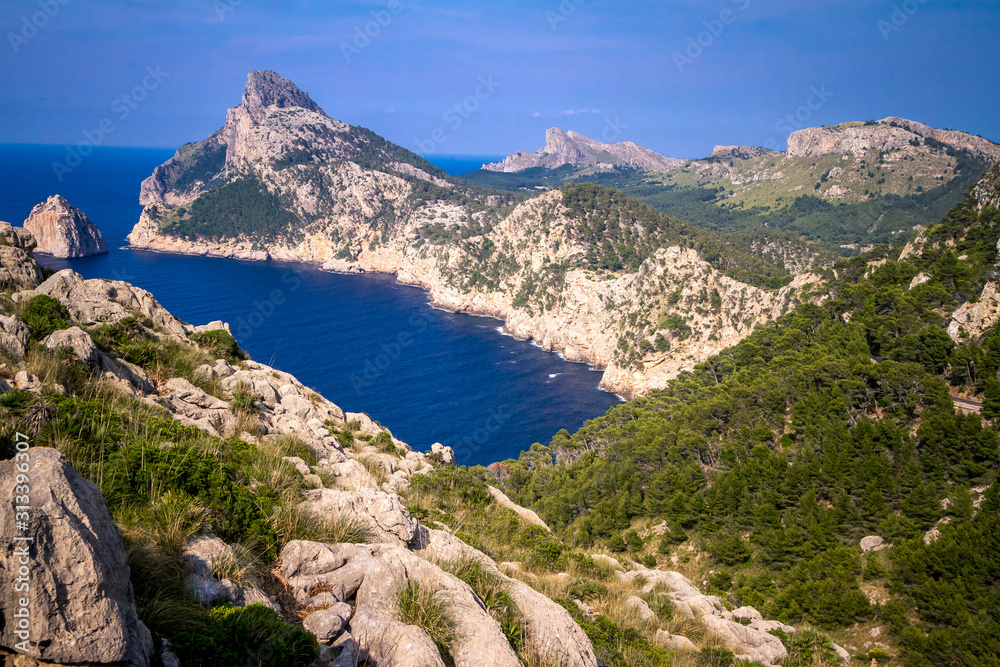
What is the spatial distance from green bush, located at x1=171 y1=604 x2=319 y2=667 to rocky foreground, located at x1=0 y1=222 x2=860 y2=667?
0.20 meters

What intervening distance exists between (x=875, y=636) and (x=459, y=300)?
129423 millimetres

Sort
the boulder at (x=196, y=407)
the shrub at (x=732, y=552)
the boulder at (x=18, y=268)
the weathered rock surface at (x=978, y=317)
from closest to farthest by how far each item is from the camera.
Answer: the boulder at (x=196, y=407) → the boulder at (x=18, y=268) → the shrub at (x=732, y=552) → the weathered rock surface at (x=978, y=317)

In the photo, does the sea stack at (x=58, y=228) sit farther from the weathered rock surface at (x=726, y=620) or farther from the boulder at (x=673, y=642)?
the boulder at (x=673, y=642)

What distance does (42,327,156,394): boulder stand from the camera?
36.4 feet

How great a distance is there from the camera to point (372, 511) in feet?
33.3

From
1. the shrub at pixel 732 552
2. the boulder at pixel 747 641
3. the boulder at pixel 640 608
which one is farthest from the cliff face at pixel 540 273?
the boulder at pixel 640 608

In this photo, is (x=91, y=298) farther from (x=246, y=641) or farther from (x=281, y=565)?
(x=246, y=641)

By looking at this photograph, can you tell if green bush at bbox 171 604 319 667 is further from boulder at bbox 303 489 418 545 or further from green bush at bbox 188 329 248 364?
green bush at bbox 188 329 248 364

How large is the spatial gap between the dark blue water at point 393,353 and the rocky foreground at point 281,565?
149ft

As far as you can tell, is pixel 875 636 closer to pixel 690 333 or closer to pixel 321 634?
pixel 321 634

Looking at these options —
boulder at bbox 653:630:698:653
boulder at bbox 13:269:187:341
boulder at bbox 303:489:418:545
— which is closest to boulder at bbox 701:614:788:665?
boulder at bbox 653:630:698:653

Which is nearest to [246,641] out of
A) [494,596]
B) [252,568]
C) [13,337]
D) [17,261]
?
[252,568]

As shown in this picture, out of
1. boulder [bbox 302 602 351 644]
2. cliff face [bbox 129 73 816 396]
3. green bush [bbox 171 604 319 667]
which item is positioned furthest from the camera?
cliff face [bbox 129 73 816 396]

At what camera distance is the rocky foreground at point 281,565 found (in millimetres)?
4168
